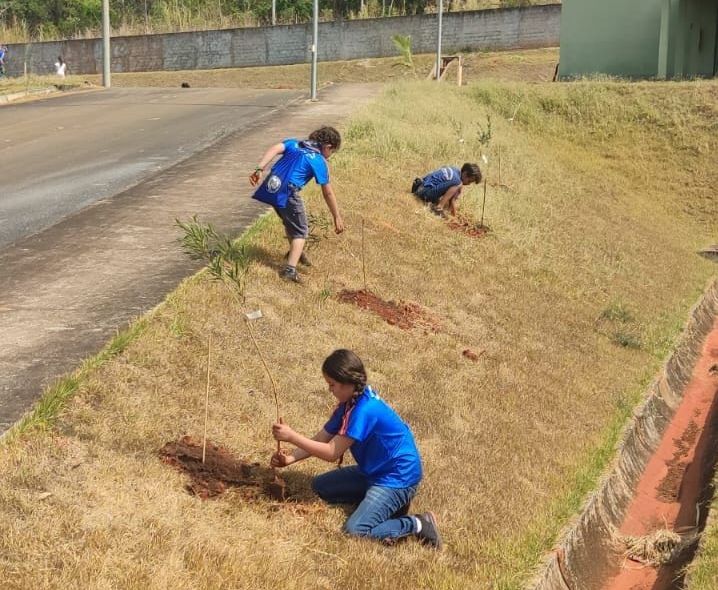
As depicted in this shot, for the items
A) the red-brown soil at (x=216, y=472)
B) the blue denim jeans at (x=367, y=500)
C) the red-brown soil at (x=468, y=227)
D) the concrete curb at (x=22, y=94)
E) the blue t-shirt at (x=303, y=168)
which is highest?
the concrete curb at (x=22, y=94)

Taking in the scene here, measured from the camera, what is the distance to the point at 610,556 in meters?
7.08

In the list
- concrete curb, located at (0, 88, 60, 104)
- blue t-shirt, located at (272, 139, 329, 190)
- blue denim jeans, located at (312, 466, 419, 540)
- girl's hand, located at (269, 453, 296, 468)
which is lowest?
blue denim jeans, located at (312, 466, 419, 540)

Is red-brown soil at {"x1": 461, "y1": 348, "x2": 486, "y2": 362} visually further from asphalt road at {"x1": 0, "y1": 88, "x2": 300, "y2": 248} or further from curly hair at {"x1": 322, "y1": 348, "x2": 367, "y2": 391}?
asphalt road at {"x1": 0, "y1": 88, "x2": 300, "y2": 248}

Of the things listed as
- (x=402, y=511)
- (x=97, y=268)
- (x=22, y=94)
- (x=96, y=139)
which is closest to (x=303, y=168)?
(x=97, y=268)

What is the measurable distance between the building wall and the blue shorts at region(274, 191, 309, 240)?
24254 millimetres

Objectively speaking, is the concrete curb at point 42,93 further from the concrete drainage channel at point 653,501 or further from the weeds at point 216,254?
the concrete drainage channel at point 653,501

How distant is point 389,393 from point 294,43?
3961 cm

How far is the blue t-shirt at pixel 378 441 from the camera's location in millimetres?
5539

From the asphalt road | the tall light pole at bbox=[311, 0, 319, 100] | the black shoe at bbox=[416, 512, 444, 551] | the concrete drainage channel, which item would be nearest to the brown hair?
the concrete drainage channel

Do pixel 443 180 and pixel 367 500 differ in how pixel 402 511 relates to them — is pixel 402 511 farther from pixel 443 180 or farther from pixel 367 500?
pixel 443 180

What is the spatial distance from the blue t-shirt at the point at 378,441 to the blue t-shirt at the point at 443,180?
7959 millimetres

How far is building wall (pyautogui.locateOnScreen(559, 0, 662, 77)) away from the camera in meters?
30.3

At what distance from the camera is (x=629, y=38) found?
3061 cm

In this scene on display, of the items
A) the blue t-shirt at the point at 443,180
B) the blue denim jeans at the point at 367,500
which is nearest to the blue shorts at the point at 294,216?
the blue denim jeans at the point at 367,500
